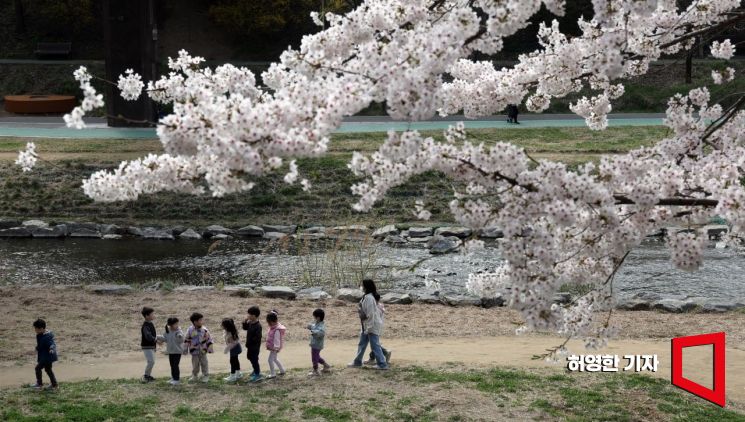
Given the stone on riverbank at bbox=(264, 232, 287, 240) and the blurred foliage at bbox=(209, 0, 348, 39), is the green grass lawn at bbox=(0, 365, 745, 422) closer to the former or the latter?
the stone on riverbank at bbox=(264, 232, 287, 240)

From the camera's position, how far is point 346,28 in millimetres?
7387

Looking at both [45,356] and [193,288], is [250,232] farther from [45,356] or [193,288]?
[45,356]

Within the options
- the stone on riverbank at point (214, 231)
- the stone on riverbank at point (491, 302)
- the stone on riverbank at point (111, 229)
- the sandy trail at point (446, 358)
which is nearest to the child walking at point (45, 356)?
the sandy trail at point (446, 358)

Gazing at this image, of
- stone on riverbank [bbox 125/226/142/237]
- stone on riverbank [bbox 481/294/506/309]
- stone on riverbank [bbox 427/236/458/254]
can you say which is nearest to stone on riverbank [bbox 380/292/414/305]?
stone on riverbank [bbox 481/294/506/309]

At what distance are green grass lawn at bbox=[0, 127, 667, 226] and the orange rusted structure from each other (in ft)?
24.0

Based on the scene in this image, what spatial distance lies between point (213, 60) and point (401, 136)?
117ft

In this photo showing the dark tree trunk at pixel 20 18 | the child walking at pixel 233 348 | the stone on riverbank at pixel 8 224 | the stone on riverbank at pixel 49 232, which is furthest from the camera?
the dark tree trunk at pixel 20 18

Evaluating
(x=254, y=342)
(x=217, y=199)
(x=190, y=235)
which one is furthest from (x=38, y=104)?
(x=254, y=342)

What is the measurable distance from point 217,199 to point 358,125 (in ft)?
24.9

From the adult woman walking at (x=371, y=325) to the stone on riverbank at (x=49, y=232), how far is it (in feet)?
40.5

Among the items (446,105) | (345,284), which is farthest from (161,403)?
(345,284)

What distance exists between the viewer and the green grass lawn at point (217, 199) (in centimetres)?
2320

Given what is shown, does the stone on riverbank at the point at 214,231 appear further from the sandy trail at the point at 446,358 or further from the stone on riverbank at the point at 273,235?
the sandy trail at the point at 446,358

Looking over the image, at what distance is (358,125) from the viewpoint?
30703mm
